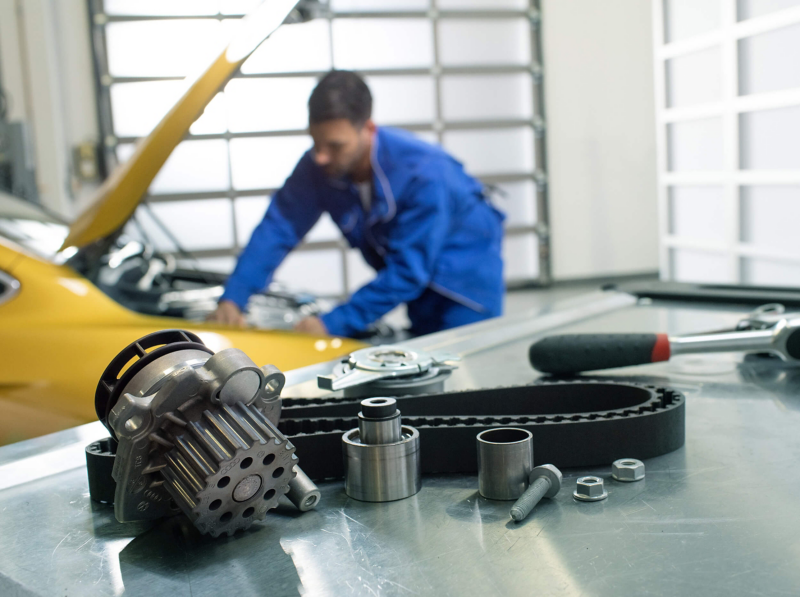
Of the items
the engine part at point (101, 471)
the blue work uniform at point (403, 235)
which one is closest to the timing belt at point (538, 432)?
the engine part at point (101, 471)

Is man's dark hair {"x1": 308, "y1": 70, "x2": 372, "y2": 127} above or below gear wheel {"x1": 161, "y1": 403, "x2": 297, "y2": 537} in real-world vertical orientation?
above

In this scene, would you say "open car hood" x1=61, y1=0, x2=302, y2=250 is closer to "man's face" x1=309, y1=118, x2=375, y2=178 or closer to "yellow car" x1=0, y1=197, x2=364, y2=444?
"yellow car" x1=0, y1=197, x2=364, y2=444

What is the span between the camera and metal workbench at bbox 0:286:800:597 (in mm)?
543

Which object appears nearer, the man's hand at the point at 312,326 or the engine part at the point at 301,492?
the engine part at the point at 301,492

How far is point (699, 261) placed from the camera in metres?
6.10

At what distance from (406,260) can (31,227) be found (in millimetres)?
1140

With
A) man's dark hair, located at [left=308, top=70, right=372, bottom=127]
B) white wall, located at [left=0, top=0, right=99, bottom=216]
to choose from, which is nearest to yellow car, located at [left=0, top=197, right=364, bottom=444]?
man's dark hair, located at [left=308, top=70, right=372, bottom=127]

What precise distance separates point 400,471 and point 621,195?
7604 mm

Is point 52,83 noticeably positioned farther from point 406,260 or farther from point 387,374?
point 387,374

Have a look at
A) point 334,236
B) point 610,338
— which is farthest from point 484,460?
point 334,236

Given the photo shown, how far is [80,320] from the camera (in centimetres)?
159

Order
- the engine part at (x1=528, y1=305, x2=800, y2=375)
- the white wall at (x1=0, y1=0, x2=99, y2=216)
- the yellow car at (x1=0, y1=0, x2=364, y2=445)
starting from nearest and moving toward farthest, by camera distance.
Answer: the engine part at (x1=528, y1=305, x2=800, y2=375)
the yellow car at (x1=0, y1=0, x2=364, y2=445)
the white wall at (x1=0, y1=0, x2=99, y2=216)

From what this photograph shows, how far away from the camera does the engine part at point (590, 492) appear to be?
666 millimetres

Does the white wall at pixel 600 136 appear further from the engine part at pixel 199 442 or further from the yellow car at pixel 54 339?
the engine part at pixel 199 442
